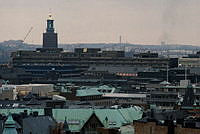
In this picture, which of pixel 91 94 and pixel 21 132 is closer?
pixel 21 132

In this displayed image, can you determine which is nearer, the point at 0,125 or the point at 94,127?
the point at 0,125

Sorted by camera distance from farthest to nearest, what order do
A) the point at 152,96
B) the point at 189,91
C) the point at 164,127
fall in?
the point at 152,96
the point at 189,91
the point at 164,127

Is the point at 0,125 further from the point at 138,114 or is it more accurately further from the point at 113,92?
the point at 113,92

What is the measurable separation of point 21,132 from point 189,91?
5789cm

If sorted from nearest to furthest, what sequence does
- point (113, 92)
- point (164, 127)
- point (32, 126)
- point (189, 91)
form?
point (164, 127) < point (32, 126) < point (189, 91) < point (113, 92)

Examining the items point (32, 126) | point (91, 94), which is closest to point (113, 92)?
point (91, 94)

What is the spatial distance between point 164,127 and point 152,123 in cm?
202

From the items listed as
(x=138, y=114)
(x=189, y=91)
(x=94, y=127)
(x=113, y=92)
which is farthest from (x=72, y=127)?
(x=113, y=92)

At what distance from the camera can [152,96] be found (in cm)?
16912

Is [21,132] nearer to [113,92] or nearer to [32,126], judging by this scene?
[32,126]

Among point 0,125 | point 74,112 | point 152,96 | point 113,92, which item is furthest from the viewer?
point 113,92

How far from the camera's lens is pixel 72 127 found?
104m

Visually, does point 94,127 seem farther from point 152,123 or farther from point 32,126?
point 152,123

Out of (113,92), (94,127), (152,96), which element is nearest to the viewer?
(94,127)
